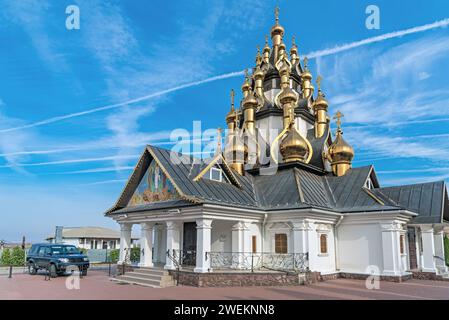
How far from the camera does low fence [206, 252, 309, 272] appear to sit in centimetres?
1510

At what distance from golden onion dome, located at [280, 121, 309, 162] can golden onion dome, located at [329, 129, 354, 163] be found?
1.91m

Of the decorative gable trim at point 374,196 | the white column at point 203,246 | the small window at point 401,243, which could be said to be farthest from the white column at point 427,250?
the white column at point 203,246

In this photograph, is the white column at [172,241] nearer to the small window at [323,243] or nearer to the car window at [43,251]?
the small window at [323,243]

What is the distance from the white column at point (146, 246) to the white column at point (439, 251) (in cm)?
1444

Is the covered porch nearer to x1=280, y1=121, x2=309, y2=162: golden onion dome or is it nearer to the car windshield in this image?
the car windshield

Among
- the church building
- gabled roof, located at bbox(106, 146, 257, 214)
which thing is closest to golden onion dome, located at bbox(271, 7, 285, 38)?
the church building

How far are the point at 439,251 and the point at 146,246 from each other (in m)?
15.2

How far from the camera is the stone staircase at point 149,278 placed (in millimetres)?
14070

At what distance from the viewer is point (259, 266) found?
643 inches

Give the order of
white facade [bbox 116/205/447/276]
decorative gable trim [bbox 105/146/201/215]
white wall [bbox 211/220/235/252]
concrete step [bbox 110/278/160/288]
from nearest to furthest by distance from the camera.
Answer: concrete step [bbox 110/278/160/288]
white facade [bbox 116/205/447/276]
decorative gable trim [bbox 105/146/201/215]
white wall [bbox 211/220/235/252]

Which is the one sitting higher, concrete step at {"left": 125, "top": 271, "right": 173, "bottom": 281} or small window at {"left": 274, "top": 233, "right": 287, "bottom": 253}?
small window at {"left": 274, "top": 233, "right": 287, "bottom": 253}

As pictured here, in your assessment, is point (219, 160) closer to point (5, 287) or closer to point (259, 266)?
point (259, 266)
